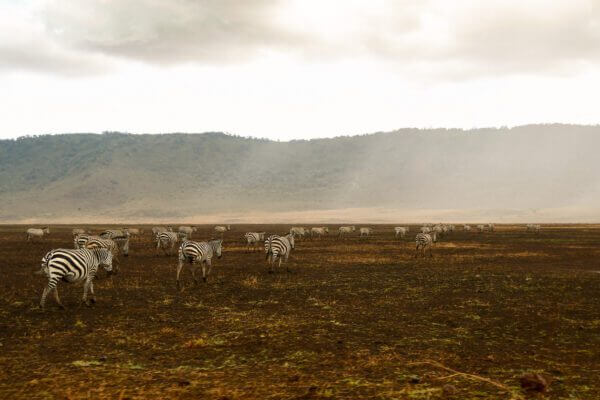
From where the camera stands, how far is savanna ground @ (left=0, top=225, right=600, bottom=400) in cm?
911

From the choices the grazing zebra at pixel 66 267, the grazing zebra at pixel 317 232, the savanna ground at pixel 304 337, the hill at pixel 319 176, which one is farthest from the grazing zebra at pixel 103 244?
the hill at pixel 319 176

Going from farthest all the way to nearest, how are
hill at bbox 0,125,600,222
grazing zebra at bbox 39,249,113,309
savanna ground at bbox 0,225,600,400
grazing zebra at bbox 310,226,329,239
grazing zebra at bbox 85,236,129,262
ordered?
hill at bbox 0,125,600,222, grazing zebra at bbox 310,226,329,239, grazing zebra at bbox 85,236,129,262, grazing zebra at bbox 39,249,113,309, savanna ground at bbox 0,225,600,400

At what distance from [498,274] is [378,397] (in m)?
18.4

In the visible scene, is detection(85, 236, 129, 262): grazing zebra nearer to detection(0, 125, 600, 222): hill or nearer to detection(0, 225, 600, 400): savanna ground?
detection(0, 225, 600, 400): savanna ground

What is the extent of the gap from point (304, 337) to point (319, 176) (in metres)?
159

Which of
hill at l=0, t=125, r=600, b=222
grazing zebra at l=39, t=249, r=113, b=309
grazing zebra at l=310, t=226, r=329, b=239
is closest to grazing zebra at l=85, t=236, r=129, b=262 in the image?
grazing zebra at l=39, t=249, r=113, b=309

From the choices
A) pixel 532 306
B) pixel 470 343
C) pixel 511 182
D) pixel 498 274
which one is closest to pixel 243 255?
pixel 498 274

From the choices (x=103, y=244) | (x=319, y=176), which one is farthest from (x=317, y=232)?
(x=319, y=176)

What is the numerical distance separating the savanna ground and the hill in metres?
113

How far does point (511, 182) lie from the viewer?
498ft

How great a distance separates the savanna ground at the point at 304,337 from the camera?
911 centimetres

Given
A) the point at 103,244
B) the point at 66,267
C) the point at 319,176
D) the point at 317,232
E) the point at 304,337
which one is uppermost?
the point at 319,176

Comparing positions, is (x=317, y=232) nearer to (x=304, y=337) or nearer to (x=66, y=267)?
(x=66, y=267)

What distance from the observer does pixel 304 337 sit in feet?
41.8
